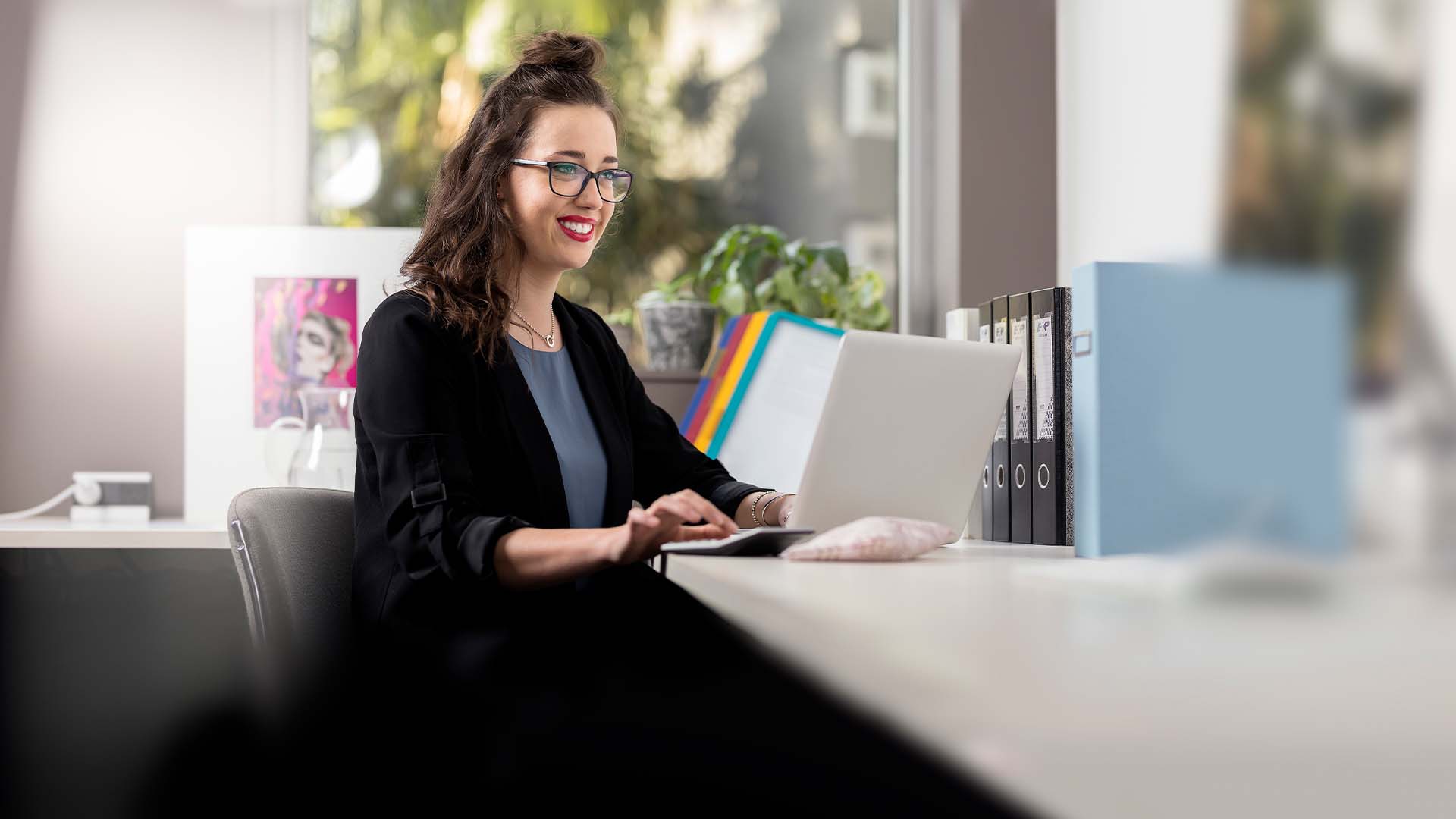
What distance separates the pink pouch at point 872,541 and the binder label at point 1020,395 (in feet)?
1.37

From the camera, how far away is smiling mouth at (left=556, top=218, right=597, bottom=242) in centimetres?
163

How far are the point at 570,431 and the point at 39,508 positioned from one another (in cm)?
126

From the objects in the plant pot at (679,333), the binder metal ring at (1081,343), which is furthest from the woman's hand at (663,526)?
the plant pot at (679,333)

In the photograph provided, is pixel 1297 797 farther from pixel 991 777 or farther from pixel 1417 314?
pixel 1417 314

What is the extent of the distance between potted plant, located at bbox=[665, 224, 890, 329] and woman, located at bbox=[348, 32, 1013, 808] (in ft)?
2.15

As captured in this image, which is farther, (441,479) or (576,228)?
(576,228)

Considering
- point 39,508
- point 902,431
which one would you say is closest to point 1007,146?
point 902,431

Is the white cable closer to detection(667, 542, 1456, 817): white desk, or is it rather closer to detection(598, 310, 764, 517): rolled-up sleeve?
detection(598, 310, 764, 517): rolled-up sleeve

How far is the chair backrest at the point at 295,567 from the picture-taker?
1.42 metres

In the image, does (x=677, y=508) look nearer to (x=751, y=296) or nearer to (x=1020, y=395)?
(x=1020, y=395)

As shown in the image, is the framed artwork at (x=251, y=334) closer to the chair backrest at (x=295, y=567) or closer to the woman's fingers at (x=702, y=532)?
the chair backrest at (x=295, y=567)

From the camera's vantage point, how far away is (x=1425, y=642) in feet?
1.58

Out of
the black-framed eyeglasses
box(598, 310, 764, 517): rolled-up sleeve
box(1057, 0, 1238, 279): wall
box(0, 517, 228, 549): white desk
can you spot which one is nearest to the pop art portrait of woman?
box(0, 517, 228, 549): white desk

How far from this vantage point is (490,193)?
1.62 meters
